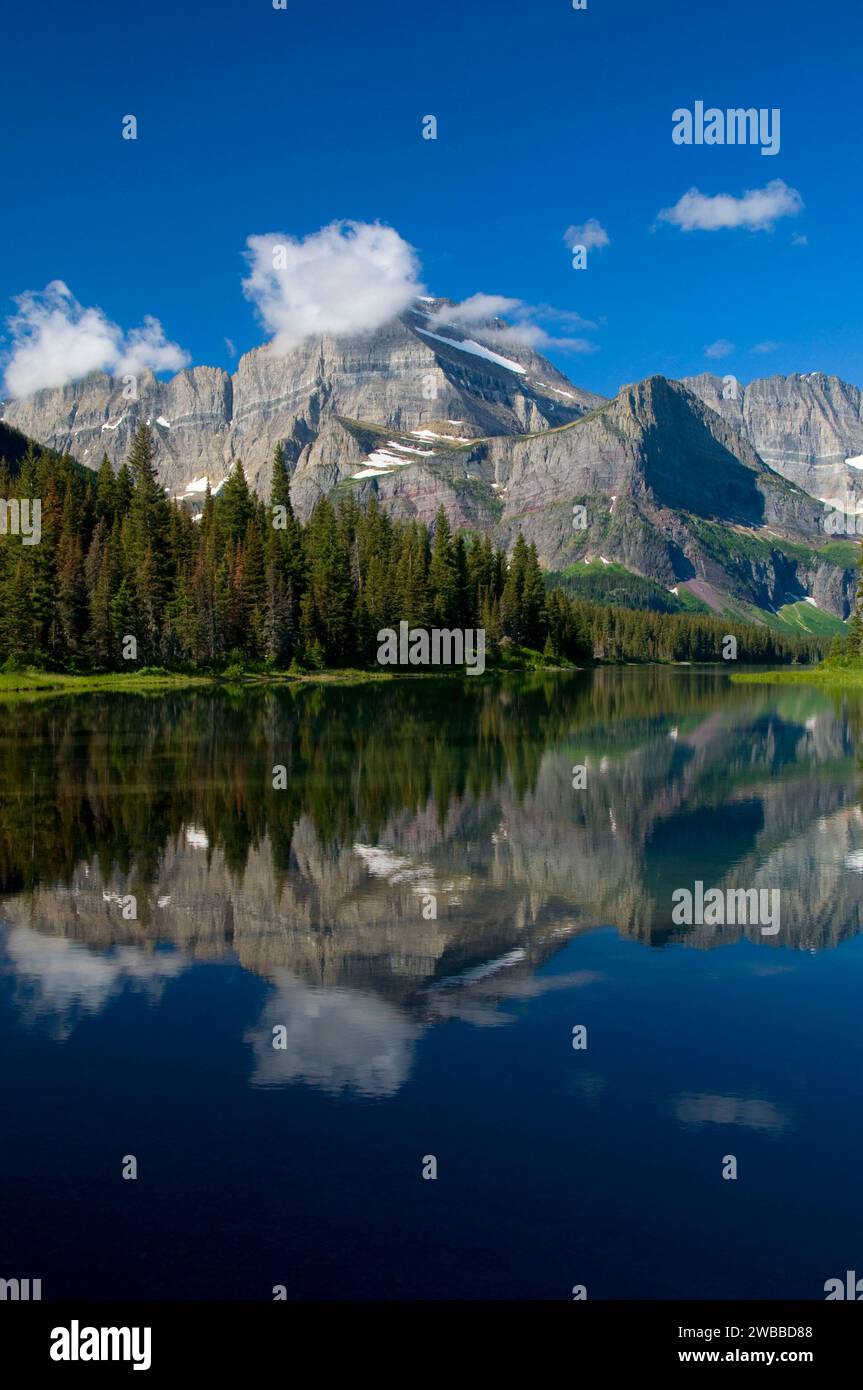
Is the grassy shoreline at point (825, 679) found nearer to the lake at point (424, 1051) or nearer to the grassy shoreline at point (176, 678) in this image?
the grassy shoreline at point (176, 678)

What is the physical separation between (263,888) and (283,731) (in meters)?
33.9

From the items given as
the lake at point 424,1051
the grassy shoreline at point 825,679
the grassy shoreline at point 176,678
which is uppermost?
the grassy shoreline at point 176,678

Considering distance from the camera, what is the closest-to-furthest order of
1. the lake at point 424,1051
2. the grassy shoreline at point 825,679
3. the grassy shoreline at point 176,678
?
the lake at point 424,1051 < the grassy shoreline at point 176,678 < the grassy shoreline at point 825,679

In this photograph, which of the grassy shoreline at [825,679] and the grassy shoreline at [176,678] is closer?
the grassy shoreline at [176,678]

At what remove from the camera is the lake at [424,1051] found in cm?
881

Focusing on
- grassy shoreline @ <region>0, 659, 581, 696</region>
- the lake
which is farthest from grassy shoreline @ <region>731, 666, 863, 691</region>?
the lake

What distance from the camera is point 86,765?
38938 millimetres

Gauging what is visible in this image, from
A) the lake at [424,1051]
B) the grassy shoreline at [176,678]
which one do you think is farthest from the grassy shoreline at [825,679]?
the lake at [424,1051]

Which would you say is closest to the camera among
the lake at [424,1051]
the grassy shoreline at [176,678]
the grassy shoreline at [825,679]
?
the lake at [424,1051]

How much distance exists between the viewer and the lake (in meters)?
8.81

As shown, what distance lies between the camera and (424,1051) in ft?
42.1

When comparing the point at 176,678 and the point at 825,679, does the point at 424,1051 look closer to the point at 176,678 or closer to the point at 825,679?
the point at 176,678
